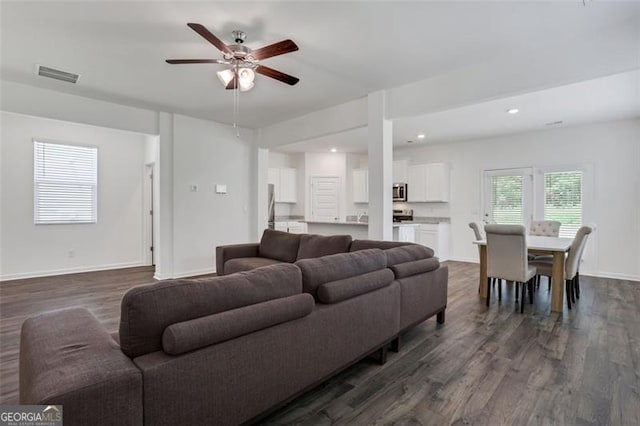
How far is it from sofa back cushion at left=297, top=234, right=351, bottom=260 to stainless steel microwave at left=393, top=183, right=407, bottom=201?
422 centimetres

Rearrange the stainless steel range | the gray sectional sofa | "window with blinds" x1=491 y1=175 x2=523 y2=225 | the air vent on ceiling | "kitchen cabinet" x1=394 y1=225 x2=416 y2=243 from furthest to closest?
the stainless steel range < "window with blinds" x1=491 y1=175 x2=523 y2=225 < "kitchen cabinet" x1=394 y1=225 x2=416 y2=243 < the air vent on ceiling < the gray sectional sofa

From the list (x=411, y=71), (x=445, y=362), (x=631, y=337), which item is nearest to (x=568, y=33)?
(x=411, y=71)

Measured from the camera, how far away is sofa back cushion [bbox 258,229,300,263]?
4191 millimetres

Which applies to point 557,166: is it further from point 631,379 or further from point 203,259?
point 203,259

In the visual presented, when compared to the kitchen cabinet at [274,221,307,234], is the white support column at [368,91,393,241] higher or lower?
higher

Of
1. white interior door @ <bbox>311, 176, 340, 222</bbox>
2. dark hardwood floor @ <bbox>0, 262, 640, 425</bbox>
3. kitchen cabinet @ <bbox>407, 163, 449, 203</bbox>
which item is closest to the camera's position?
dark hardwood floor @ <bbox>0, 262, 640, 425</bbox>

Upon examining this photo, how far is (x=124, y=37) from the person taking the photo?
2918 millimetres

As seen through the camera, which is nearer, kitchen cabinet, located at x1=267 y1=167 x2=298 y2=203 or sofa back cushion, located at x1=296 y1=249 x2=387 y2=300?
sofa back cushion, located at x1=296 y1=249 x2=387 y2=300

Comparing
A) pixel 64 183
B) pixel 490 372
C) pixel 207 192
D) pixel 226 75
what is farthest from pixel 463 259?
pixel 64 183

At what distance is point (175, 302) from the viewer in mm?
1408

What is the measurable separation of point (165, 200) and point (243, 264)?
87.2 inches

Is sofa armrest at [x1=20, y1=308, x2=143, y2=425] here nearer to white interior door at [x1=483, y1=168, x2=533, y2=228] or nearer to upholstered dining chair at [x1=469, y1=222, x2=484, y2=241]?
upholstered dining chair at [x1=469, y1=222, x2=484, y2=241]

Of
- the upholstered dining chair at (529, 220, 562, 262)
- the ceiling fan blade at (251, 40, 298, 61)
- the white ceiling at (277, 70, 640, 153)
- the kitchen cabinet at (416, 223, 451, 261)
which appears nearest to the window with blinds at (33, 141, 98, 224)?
the white ceiling at (277, 70, 640, 153)

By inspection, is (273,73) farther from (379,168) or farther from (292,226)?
(292,226)
